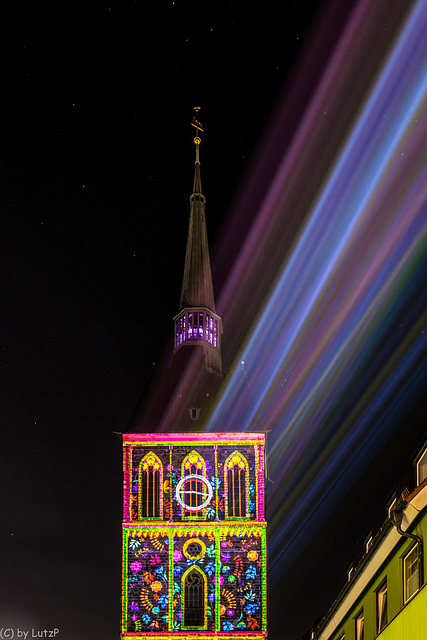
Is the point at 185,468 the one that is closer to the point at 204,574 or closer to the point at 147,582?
the point at 204,574

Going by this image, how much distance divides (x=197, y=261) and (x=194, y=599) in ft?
63.7

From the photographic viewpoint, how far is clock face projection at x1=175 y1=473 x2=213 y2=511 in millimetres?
52688

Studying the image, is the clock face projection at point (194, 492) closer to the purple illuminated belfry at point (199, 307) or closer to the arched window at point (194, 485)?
the arched window at point (194, 485)

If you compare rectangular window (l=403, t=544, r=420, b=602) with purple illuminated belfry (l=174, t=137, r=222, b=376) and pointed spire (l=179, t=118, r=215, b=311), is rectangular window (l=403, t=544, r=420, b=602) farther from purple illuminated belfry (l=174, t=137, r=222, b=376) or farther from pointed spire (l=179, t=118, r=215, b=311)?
pointed spire (l=179, t=118, r=215, b=311)

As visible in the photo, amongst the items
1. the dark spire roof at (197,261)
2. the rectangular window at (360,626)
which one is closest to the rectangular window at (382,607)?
the rectangular window at (360,626)

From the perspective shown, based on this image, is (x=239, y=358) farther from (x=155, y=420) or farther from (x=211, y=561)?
(x=211, y=561)

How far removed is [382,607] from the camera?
22609 mm

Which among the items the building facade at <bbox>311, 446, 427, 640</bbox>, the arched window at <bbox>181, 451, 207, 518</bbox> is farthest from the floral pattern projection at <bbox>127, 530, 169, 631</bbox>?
the building facade at <bbox>311, 446, 427, 640</bbox>

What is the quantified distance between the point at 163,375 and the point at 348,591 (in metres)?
32.7

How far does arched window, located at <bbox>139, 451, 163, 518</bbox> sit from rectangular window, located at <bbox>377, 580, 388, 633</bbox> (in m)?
30.3

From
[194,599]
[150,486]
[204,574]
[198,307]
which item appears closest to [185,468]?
[150,486]

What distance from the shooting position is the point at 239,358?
59.2m

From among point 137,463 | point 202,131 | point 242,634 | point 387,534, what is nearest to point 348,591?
point 387,534

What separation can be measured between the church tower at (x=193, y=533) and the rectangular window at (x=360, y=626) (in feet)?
81.6
